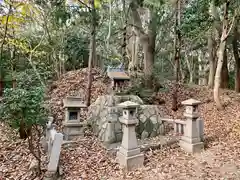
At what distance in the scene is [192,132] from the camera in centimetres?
538

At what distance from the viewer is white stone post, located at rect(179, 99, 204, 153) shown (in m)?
5.33

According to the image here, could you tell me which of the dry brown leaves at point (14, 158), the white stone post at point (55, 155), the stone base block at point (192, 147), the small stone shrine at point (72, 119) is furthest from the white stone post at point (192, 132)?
the dry brown leaves at point (14, 158)

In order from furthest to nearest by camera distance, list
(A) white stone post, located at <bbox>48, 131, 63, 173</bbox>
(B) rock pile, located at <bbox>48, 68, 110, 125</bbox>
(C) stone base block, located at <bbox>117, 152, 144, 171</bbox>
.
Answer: (B) rock pile, located at <bbox>48, 68, 110, 125</bbox> → (C) stone base block, located at <bbox>117, 152, 144, 171</bbox> → (A) white stone post, located at <bbox>48, 131, 63, 173</bbox>

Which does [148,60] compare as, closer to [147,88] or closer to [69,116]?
[147,88]

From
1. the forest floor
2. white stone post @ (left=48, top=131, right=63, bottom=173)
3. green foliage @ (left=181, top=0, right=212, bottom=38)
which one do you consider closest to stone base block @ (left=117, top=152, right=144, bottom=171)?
the forest floor

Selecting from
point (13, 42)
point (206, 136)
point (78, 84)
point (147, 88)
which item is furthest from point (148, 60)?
point (13, 42)

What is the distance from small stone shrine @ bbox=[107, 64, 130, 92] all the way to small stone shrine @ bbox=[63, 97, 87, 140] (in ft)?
4.13

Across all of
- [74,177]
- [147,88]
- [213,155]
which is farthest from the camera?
[147,88]

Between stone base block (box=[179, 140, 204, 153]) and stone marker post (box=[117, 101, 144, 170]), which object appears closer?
stone marker post (box=[117, 101, 144, 170])

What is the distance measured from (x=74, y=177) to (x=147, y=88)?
582 cm

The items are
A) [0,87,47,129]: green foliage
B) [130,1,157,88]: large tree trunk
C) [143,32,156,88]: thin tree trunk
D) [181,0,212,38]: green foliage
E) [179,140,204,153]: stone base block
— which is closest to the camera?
[0,87,47,129]: green foliage

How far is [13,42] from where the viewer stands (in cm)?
957

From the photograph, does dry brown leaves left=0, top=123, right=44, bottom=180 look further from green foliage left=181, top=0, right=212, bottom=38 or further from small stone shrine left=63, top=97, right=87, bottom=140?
green foliage left=181, top=0, right=212, bottom=38

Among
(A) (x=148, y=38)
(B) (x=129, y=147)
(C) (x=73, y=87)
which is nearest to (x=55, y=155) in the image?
(B) (x=129, y=147)
